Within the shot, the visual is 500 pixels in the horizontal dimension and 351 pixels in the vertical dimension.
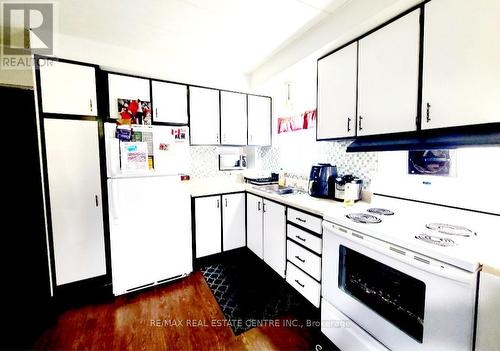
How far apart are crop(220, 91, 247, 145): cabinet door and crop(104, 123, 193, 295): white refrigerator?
2.59ft

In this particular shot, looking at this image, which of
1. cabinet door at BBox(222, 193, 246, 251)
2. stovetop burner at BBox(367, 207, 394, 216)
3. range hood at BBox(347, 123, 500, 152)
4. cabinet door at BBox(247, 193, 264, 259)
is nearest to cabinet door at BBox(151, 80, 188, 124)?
cabinet door at BBox(222, 193, 246, 251)

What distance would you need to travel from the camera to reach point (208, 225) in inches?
101

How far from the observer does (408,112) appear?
4.72 ft

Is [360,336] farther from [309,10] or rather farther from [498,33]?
[309,10]

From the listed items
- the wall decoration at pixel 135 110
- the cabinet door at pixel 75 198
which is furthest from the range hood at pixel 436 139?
the cabinet door at pixel 75 198

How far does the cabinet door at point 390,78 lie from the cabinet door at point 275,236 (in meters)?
1.05

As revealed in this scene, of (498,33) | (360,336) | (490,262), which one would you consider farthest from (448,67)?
(360,336)

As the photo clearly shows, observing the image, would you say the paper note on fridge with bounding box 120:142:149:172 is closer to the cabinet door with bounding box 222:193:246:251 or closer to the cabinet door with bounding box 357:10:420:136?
the cabinet door with bounding box 222:193:246:251

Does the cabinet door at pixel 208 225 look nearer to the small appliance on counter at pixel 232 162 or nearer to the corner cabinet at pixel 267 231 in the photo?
the corner cabinet at pixel 267 231

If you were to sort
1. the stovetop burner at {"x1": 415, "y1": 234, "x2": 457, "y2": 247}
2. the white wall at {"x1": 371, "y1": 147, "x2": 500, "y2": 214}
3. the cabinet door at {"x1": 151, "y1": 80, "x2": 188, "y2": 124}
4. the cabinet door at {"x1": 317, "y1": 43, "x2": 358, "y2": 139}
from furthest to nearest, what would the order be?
the cabinet door at {"x1": 151, "y1": 80, "x2": 188, "y2": 124}
the cabinet door at {"x1": 317, "y1": 43, "x2": 358, "y2": 139}
the white wall at {"x1": 371, "y1": 147, "x2": 500, "y2": 214}
the stovetop burner at {"x1": 415, "y1": 234, "x2": 457, "y2": 247}

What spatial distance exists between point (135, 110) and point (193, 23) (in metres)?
1.09

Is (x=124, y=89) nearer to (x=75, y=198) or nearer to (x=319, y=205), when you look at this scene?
(x=75, y=198)

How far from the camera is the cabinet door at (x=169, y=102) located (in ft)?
8.10

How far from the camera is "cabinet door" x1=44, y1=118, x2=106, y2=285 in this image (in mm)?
1961
